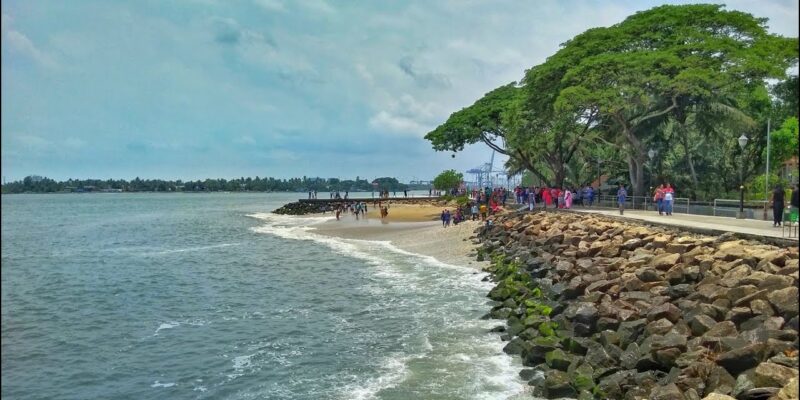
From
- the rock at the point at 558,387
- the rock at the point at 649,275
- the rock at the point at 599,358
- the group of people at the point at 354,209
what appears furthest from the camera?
the group of people at the point at 354,209

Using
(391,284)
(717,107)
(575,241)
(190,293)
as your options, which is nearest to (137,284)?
(190,293)

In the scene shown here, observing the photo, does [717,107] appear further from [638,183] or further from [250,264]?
[250,264]

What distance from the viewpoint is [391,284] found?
2167cm

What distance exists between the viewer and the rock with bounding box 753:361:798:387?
718 cm

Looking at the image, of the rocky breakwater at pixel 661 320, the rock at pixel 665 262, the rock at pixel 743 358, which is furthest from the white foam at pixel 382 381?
the rock at pixel 665 262

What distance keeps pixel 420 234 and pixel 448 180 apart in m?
63.0

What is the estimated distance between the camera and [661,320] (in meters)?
10.5

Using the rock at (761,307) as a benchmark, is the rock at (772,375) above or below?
below

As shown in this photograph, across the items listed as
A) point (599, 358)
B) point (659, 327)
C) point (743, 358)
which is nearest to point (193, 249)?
point (599, 358)

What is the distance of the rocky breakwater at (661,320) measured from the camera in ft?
26.8

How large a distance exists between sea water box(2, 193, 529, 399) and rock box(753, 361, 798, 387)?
379 centimetres

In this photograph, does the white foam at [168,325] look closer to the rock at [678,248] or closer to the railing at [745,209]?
the rock at [678,248]

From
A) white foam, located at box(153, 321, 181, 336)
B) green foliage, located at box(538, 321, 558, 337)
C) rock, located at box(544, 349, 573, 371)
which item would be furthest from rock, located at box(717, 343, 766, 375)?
white foam, located at box(153, 321, 181, 336)

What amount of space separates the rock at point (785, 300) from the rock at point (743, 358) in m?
1.10
